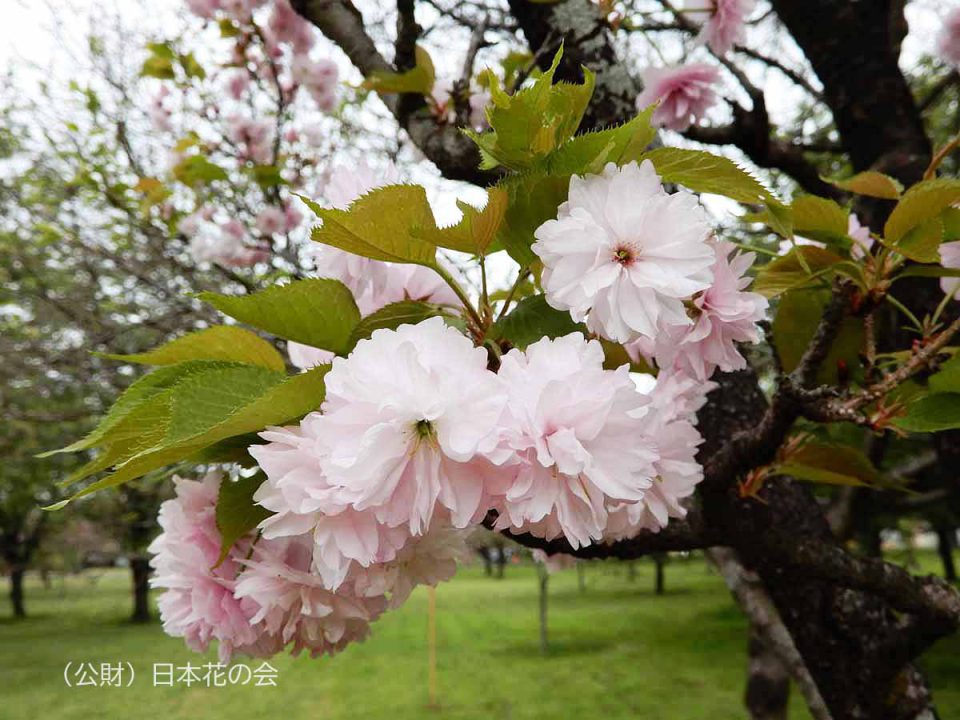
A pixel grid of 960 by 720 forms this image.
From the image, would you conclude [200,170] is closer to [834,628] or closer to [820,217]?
[820,217]

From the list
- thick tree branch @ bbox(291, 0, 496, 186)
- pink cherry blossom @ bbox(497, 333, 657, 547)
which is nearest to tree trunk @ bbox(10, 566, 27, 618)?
thick tree branch @ bbox(291, 0, 496, 186)

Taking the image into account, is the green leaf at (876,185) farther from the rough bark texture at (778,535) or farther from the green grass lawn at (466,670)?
the green grass lawn at (466,670)

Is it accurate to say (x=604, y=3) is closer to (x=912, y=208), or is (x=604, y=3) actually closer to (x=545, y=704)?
(x=912, y=208)

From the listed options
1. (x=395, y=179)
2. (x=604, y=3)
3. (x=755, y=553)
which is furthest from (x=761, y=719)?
(x=395, y=179)

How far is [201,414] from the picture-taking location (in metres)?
0.47

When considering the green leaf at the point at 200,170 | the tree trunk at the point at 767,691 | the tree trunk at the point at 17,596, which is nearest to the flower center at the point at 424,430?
the green leaf at the point at 200,170

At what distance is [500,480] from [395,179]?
0.29 meters

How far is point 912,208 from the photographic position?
2.11 feet

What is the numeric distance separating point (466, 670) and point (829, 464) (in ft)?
32.0

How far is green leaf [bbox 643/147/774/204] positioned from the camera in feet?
1.79

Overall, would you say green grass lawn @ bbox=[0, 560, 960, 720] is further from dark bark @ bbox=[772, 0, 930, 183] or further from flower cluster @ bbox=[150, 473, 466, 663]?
flower cluster @ bbox=[150, 473, 466, 663]

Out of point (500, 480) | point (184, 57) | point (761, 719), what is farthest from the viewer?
point (761, 719)

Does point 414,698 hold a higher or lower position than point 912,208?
lower

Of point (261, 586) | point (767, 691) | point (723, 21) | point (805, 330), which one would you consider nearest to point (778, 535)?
point (805, 330)
